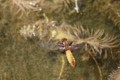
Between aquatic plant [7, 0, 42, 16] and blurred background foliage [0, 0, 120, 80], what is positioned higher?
aquatic plant [7, 0, 42, 16]

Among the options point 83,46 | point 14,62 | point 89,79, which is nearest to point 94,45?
point 83,46

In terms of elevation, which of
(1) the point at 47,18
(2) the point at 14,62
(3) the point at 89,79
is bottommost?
(3) the point at 89,79

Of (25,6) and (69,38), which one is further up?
(25,6)

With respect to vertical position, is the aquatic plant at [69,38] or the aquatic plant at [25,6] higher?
Result: the aquatic plant at [25,6]

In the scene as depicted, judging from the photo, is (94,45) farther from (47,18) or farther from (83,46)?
(47,18)

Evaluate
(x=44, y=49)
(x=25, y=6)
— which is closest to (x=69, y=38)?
(x=44, y=49)

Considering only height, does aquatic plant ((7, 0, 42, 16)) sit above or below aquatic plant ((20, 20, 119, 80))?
above

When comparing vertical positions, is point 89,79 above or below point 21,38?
below

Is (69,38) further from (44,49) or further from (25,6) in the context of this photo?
(25,6)
